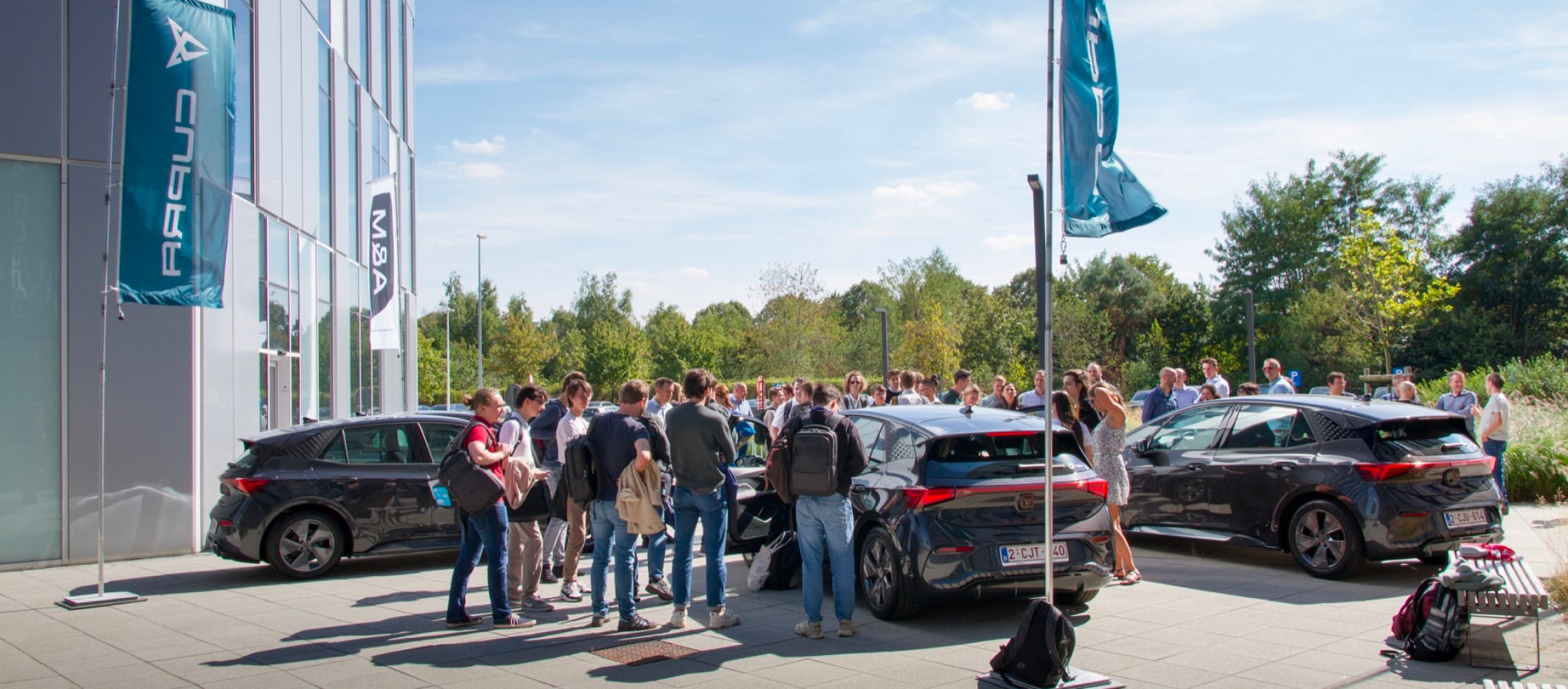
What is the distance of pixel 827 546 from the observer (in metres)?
7.20

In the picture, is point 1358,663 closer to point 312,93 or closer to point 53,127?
point 53,127

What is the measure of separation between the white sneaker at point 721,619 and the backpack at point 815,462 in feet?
3.64

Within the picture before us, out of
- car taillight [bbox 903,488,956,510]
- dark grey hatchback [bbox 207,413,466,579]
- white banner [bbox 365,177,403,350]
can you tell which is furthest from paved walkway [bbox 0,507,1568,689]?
white banner [bbox 365,177,403,350]

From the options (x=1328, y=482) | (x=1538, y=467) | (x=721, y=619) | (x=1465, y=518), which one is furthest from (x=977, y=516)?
(x=1538, y=467)

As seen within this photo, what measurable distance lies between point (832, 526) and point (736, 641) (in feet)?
3.23

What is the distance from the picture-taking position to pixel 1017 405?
46.0 feet

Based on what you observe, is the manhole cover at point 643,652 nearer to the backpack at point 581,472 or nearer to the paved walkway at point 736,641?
the paved walkway at point 736,641

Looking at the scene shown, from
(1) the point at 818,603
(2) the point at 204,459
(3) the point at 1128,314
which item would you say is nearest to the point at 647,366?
(3) the point at 1128,314

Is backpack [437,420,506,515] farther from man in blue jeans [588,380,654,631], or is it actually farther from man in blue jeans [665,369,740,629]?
man in blue jeans [665,369,740,629]

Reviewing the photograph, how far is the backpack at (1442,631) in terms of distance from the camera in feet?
20.5

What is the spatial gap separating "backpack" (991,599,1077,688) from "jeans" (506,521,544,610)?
390 centimetres

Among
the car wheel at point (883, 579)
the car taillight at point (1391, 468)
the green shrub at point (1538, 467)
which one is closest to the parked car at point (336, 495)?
the car wheel at point (883, 579)

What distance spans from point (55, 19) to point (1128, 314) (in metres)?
58.9

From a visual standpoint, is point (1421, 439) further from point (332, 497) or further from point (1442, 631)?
point (332, 497)
